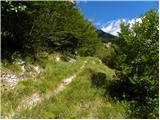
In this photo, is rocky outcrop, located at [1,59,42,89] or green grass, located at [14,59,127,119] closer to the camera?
green grass, located at [14,59,127,119]

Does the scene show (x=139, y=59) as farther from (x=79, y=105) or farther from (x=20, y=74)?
(x=20, y=74)

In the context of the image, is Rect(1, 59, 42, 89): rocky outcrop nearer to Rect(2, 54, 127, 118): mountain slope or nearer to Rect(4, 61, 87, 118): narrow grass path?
A: Rect(2, 54, 127, 118): mountain slope

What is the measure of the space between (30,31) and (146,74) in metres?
8.94

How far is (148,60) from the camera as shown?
2883cm

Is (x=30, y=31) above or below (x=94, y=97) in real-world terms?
above

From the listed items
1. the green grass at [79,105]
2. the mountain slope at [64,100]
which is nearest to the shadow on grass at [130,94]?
the mountain slope at [64,100]

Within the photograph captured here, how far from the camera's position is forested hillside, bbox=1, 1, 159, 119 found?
22.0 metres

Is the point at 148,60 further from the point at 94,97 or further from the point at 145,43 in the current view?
the point at 94,97

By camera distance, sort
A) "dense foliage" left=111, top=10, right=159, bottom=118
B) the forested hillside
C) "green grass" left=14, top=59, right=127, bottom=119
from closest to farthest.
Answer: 1. "green grass" left=14, top=59, right=127, bottom=119
2. the forested hillside
3. "dense foliage" left=111, top=10, right=159, bottom=118

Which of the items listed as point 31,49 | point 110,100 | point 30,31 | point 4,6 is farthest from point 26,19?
point 110,100

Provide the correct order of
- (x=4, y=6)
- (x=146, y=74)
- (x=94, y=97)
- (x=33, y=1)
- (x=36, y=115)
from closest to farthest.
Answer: (x=36, y=115), (x=4, y=6), (x=33, y=1), (x=94, y=97), (x=146, y=74)

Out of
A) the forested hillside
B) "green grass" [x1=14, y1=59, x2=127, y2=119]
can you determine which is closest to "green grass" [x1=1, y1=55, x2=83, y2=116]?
the forested hillside

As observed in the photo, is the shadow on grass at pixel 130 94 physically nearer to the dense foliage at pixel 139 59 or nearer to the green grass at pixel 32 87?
the dense foliage at pixel 139 59

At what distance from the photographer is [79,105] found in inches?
937
